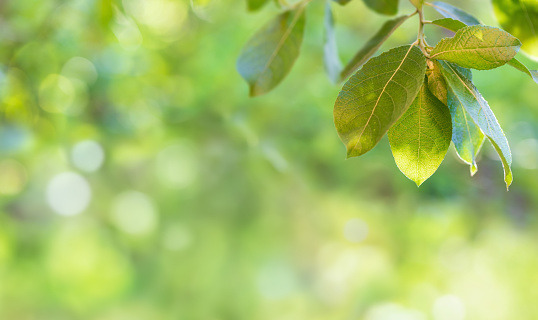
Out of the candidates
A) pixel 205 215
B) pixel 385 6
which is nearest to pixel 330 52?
pixel 385 6

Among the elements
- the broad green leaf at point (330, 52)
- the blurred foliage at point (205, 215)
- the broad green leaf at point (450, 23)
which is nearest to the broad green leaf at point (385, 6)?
the broad green leaf at point (330, 52)

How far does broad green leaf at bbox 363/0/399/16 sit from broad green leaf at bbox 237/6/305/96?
6 cm

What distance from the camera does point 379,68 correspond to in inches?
9.4

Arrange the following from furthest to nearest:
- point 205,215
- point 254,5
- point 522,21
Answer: point 205,215 → point 254,5 → point 522,21

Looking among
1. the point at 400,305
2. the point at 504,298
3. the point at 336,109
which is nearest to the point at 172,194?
the point at 400,305

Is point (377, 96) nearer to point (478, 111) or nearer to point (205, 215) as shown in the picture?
point (478, 111)

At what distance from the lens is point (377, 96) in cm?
24

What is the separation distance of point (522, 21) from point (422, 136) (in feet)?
0.50

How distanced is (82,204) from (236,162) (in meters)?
0.48

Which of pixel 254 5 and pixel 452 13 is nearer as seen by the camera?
pixel 452 13

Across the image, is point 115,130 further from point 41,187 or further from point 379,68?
point 379,68

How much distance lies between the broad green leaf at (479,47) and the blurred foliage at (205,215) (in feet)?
3.56

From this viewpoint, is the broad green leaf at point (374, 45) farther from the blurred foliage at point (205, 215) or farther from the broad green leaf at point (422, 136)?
the blurred foliage at point (205, 215)

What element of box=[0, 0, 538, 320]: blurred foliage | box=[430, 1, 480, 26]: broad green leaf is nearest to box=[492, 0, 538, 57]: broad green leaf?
box=[430, 1, 480, 26]: broad green leaf
